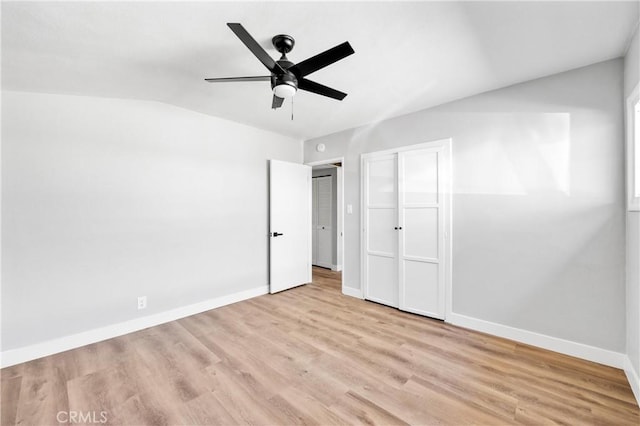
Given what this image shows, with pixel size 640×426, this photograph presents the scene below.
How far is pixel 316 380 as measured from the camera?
2059 mm

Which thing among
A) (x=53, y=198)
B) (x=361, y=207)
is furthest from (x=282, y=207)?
(x=53, y=198)

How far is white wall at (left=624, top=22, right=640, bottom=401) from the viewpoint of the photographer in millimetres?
1865

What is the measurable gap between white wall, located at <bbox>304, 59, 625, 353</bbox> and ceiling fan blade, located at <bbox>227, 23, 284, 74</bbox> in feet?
7.31

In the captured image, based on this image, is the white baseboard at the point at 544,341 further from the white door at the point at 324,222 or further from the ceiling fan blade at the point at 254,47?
the white door at the point at 324,222

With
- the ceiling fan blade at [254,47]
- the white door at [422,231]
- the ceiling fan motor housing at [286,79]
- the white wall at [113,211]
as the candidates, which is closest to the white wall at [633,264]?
the white door at [422,231]

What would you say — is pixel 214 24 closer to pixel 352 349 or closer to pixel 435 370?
pixel 352 349

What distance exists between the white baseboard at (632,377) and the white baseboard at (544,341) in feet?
0.20

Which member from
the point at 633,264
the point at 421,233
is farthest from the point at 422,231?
the point at 633,264

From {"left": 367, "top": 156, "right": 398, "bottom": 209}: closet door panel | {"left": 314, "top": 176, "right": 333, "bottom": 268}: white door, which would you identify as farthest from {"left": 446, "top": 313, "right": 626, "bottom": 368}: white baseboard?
{"left": 314, "top": 176, "right": 333, "bottom": 268}: white door

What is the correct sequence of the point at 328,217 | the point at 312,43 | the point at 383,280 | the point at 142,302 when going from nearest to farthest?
the point at 312,43
the point at 142,302
the point at 383,280
the point at 328,217

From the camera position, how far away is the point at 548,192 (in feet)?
8.18

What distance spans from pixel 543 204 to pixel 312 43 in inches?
99.9

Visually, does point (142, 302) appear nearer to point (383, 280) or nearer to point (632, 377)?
point (383, 280)

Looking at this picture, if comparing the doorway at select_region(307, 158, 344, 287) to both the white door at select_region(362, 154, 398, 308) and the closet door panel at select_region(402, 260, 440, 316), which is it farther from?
the closet door panel at select_region(402, 260, 440, 316)
